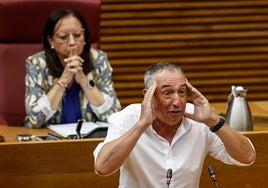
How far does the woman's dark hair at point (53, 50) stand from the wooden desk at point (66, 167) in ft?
2.59

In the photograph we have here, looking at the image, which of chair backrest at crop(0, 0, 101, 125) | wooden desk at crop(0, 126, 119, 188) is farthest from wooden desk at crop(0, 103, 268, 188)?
chair backrest at crop(0, 0, 101, 125)

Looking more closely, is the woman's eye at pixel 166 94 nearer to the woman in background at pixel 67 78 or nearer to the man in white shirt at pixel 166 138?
the man in white shirt at pixel 166 138

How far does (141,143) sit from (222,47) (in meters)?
3.02

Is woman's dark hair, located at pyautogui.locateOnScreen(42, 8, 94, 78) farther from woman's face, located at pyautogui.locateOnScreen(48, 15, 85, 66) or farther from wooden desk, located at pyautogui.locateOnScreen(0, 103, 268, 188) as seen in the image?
wooden desk, located at pyautogui.locateOnScreen(0, 103, 268, 188)

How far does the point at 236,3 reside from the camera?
541cm

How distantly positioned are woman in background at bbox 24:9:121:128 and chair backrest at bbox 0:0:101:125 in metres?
0.35

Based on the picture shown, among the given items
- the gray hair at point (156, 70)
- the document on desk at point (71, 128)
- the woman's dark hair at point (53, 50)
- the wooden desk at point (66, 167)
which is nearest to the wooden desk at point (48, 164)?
the wooden desk at point (66, 167)

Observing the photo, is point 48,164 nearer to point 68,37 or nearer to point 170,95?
point 170,95

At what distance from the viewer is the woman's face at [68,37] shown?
355 cm

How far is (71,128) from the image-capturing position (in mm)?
3264

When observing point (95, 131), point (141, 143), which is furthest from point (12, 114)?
point (141, 143)

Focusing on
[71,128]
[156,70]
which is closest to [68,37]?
[71,128]

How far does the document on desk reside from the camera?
310 centimetres

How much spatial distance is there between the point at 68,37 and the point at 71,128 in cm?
53
